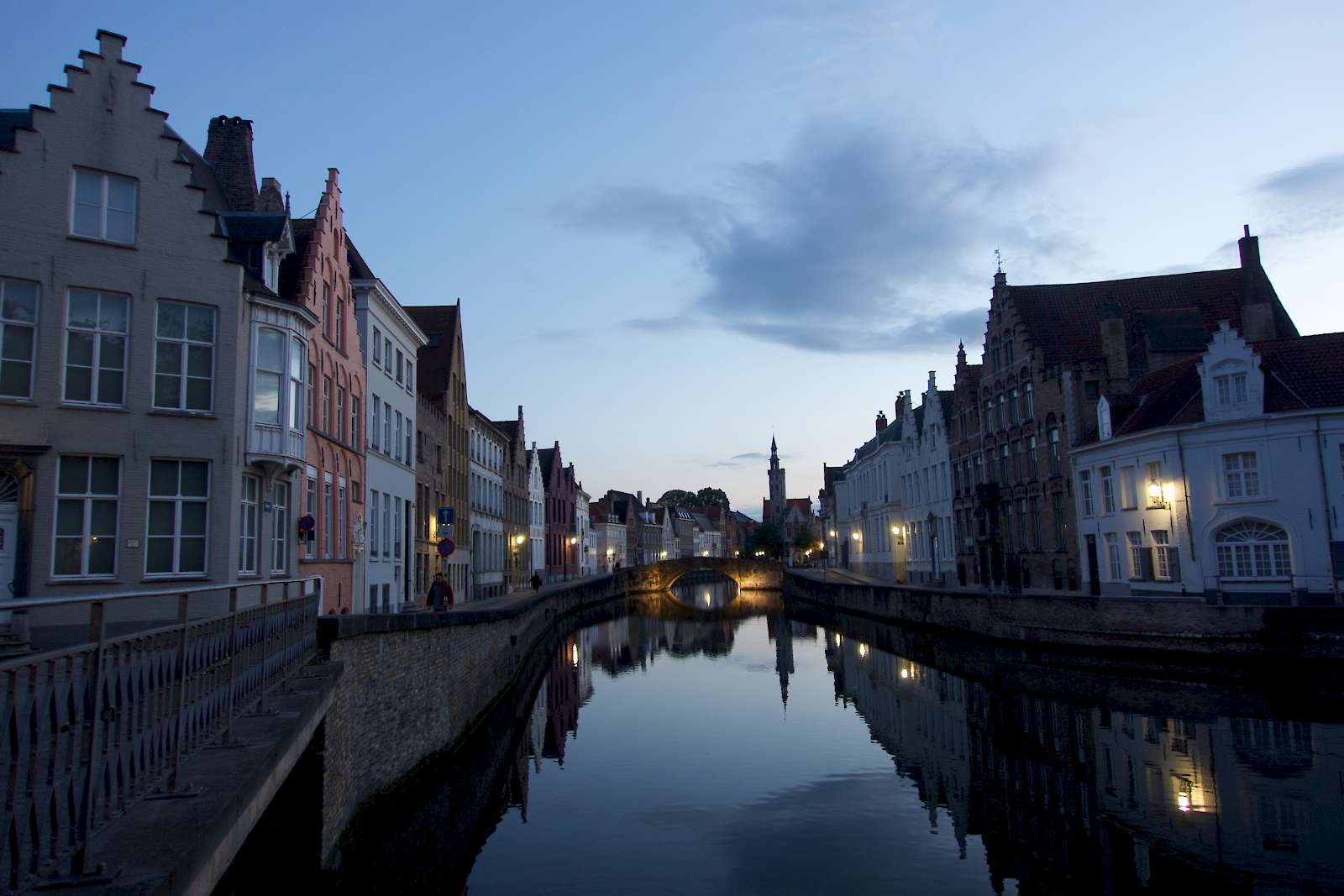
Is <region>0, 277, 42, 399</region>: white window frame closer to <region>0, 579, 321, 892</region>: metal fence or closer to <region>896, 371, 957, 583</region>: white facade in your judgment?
<region>0, 579, 321, 892</region>: metal fence

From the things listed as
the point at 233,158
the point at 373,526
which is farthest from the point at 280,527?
the point at 233,158

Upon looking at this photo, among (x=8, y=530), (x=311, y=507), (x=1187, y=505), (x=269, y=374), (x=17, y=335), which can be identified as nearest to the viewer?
(x=8, y=530)

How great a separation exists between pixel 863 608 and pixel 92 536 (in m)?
42.3

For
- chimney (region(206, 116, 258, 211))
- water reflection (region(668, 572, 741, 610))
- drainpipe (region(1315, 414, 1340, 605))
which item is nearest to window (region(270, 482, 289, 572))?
chimney (region(206, 116, 258, 211))

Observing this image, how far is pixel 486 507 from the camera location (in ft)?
165

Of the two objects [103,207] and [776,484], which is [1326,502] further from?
[776,484]

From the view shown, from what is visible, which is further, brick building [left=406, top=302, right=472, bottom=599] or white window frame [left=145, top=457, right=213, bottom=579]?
brick building [left=406, top=302, right=472, bottom=599]

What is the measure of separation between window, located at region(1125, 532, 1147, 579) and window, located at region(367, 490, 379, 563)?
26291mm

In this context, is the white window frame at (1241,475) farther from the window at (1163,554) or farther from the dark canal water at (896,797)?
the dark canal water at (896,797)

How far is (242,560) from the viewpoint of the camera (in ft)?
59.8

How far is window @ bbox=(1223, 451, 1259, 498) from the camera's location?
1133 inches

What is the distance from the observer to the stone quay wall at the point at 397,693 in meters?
12.6

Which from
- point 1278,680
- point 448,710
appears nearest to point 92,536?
point 448,710

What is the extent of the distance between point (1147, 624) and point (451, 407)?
29230 millimetres
